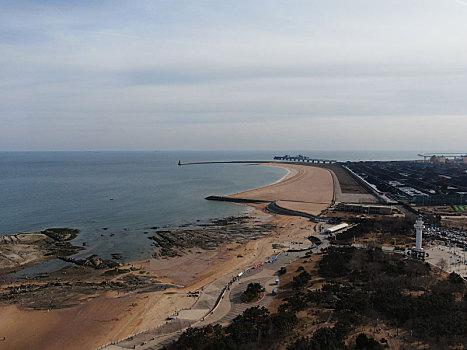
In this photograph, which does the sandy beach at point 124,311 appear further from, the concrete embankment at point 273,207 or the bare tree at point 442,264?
the concrete embankment at point 273,207

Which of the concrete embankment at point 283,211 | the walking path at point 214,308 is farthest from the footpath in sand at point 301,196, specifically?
the walking path at point 214,308

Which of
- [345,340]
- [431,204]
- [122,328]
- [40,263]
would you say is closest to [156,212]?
[40,263]

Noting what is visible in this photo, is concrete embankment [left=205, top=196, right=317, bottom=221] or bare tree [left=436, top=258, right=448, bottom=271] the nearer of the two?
bare tree [left=436, top=258, right=448, bottom=271]

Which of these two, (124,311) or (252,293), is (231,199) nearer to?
(252,293)

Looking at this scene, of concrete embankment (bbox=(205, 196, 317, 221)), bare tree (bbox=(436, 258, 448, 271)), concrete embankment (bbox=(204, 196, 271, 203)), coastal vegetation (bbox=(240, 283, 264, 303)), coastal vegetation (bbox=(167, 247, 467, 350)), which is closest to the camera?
coastal vegetation (bbox=(167, 247, 467, 350))

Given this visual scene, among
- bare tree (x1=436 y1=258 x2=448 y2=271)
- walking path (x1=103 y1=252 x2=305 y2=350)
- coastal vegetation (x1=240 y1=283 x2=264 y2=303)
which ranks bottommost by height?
walking path (x1=103 y1=252 x2=305 y2=350)

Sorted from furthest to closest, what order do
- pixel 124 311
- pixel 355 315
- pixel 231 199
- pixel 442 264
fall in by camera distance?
1. pixel 231 199
2. pixel 442 264
3. pixel 124 311
4. pixel 355 315

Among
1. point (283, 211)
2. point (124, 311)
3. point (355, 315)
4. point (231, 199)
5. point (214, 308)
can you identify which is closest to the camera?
point (355, 315)

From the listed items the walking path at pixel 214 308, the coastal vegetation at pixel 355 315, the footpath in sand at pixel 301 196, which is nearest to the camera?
the coastal vegetation at pixel 355 315

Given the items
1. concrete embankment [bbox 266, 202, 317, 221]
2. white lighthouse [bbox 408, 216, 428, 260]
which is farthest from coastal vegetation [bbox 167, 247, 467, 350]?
concrete embankment [bbox 266, 202, 317, 221]

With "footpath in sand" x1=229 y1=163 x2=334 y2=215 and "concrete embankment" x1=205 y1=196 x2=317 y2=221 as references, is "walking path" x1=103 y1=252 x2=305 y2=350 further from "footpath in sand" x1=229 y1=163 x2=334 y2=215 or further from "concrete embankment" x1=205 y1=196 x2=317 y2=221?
"footpath in sand" x1=229 y1=163 x2=334 y2=215

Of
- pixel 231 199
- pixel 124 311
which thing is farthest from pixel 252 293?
pixel 231 199
